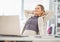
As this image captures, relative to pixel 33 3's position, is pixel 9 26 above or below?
below

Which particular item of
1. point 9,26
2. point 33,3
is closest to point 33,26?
point 9,26

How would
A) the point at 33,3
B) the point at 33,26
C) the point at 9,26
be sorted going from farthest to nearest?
the point at 33,3, the point at 33,26, the point at 9,26

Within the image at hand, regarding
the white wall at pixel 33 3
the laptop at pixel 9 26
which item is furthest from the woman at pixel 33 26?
the white wall at pixel 33 3

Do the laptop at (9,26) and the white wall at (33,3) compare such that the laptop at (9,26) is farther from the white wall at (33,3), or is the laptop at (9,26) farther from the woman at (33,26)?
Result: the white wall at (33,3)

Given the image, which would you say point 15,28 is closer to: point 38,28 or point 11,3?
point 38,28

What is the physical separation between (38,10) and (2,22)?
95cm

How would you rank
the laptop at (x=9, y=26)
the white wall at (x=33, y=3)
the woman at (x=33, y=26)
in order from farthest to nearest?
1. the white wall at (x=33, y=3)
2. the woman at (x=33, y=26)
3. the laptop at (x=9, y=26)

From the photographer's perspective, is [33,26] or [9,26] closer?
[9,26]

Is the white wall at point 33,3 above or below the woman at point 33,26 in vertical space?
above

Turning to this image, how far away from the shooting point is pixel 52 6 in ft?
12.1

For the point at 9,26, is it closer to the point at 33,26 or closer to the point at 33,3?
the point at 33,26

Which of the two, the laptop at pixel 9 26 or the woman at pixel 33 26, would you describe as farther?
the woman at pixel 33 26

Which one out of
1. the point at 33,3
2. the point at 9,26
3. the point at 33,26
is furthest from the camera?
the point at 33,3

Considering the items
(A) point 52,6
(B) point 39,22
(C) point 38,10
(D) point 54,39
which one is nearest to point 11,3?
(A) point 52,6
